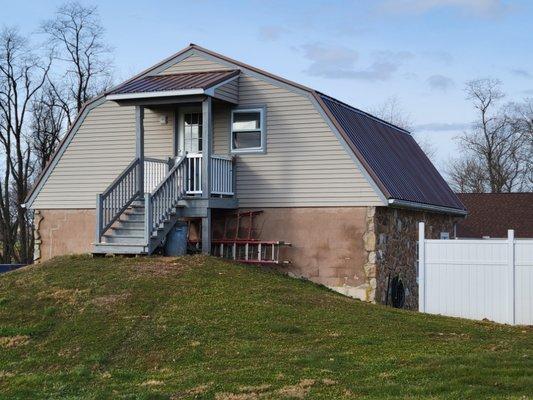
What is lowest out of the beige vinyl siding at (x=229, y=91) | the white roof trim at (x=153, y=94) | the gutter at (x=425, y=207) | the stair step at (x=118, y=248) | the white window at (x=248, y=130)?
the stair step at (x=118, y=248)

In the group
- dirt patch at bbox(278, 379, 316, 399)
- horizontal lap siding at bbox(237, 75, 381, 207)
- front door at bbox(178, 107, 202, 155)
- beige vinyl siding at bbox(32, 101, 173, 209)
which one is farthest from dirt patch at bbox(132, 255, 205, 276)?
dirt patch at bbox(278, 379, 316, 399)

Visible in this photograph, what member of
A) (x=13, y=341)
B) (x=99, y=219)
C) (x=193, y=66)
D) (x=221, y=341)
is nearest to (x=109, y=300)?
(x=13, y=341)

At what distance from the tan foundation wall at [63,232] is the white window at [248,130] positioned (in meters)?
4.51

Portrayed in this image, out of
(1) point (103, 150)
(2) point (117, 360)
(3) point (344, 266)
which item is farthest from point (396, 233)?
(2) point (117, 360)

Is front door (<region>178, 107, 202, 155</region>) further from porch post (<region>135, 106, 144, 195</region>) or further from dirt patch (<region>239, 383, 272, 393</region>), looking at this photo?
dirt patch (<region>239, 383, 272, 393</region>)

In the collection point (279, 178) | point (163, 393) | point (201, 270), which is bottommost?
point (163, 393)

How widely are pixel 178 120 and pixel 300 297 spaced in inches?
292

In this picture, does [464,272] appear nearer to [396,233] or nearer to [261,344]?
[396,233]

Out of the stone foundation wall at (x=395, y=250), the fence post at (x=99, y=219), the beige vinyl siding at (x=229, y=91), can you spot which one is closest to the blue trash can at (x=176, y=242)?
the fence post at (x=99, y=219)

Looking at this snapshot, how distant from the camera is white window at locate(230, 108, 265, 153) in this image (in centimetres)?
1994

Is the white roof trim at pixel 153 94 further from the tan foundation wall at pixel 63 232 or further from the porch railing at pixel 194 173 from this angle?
the tan foundation wall at pixel 63 232

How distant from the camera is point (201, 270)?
16.5m

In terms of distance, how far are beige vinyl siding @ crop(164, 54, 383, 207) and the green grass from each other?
2739 mm

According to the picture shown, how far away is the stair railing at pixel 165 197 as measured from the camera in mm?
17984
